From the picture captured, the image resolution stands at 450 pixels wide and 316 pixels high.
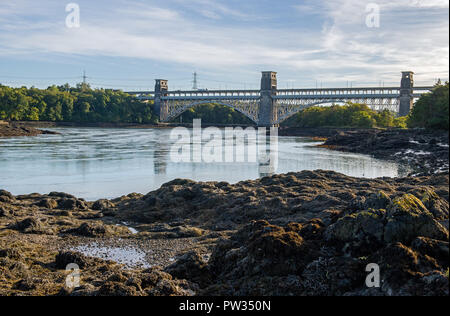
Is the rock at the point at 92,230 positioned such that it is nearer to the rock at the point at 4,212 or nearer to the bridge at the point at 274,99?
the rock at the point at 4,212

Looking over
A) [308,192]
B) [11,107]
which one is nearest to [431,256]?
[308,192]

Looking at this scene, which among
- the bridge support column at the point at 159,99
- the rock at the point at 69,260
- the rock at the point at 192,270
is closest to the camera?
the rock at the point at 192,270

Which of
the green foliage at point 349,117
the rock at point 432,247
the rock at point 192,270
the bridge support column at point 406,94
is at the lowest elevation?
the rock at point 192,270

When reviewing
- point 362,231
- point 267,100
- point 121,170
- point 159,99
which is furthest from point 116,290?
point 159,99

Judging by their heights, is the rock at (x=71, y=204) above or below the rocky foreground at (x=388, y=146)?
below

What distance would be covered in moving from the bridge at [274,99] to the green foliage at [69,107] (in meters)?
5.13

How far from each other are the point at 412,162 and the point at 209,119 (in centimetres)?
8096

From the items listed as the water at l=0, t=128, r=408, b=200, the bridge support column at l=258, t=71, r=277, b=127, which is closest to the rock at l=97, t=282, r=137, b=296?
the water at l=0, t=128, r=408, b=200

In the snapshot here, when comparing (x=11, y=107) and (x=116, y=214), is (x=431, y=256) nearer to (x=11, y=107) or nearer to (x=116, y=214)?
(x=116, y=214)

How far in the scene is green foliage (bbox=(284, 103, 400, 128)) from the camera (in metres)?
63.4

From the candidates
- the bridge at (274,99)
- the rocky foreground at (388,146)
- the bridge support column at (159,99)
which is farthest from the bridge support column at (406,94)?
the bridge support column at (159,99)

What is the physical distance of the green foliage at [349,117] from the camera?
63.4 metres

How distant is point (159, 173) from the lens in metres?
24.0

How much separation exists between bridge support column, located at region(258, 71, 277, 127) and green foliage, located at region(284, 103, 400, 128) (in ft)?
21.7
